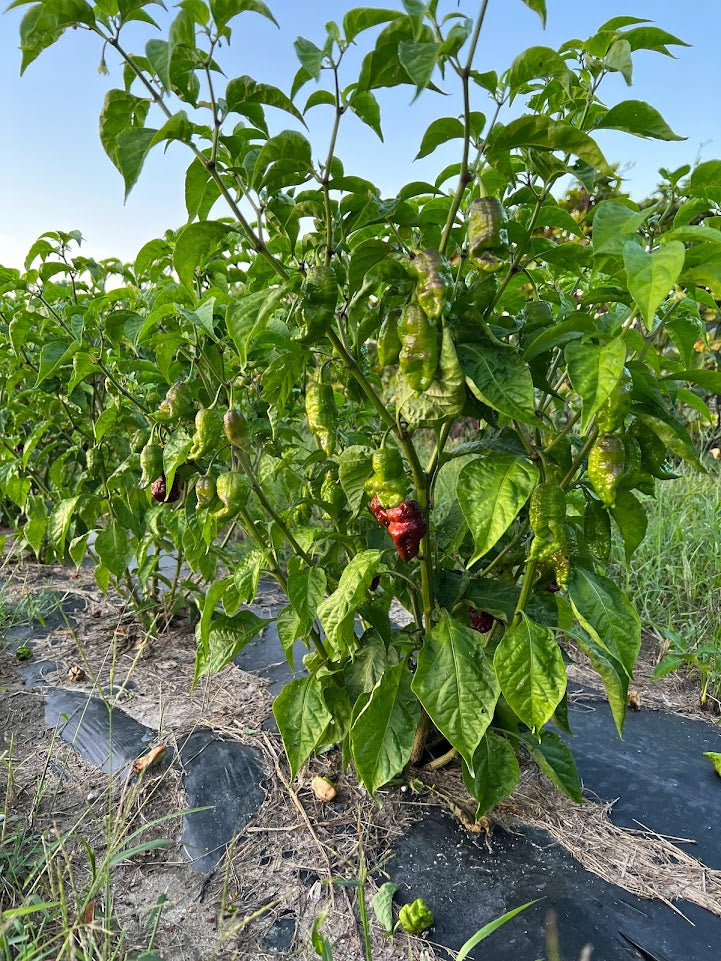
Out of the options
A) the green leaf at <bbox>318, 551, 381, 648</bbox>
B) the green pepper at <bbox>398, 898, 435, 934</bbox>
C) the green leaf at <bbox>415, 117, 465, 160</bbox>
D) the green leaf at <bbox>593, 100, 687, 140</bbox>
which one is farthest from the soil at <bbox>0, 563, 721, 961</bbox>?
the green leaf at <bbox>593, 100, 687, 140</bbox>

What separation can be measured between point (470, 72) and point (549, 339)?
42 cm

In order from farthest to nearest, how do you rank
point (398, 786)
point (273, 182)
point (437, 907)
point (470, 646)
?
point (398, 786) → point (437, 907) → point (470, 646) → point (273, 182)

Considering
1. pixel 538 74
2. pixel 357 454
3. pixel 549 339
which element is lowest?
pixel 357 454

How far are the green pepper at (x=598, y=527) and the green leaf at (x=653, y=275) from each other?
61 centimetres

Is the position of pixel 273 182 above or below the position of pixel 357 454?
above

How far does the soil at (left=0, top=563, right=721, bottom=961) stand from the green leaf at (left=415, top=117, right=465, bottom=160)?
1353mm

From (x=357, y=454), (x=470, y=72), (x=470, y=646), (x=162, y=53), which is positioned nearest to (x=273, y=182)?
(x=162, y=53)

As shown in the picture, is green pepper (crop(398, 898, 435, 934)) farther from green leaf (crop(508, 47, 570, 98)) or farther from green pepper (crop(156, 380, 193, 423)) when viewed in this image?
green leaf (crop(508, 47, 570, 98))

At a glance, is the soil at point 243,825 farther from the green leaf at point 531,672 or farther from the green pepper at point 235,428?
the green pepper at point 235,428

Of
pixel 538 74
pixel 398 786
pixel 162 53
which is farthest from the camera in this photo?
pixel 398 786

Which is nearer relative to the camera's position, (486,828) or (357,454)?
(357,454)

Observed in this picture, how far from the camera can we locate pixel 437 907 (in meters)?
1.43

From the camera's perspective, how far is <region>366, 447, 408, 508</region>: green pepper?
3.93 ft

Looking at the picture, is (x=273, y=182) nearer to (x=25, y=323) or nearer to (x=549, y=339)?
(x=549, y=339)
